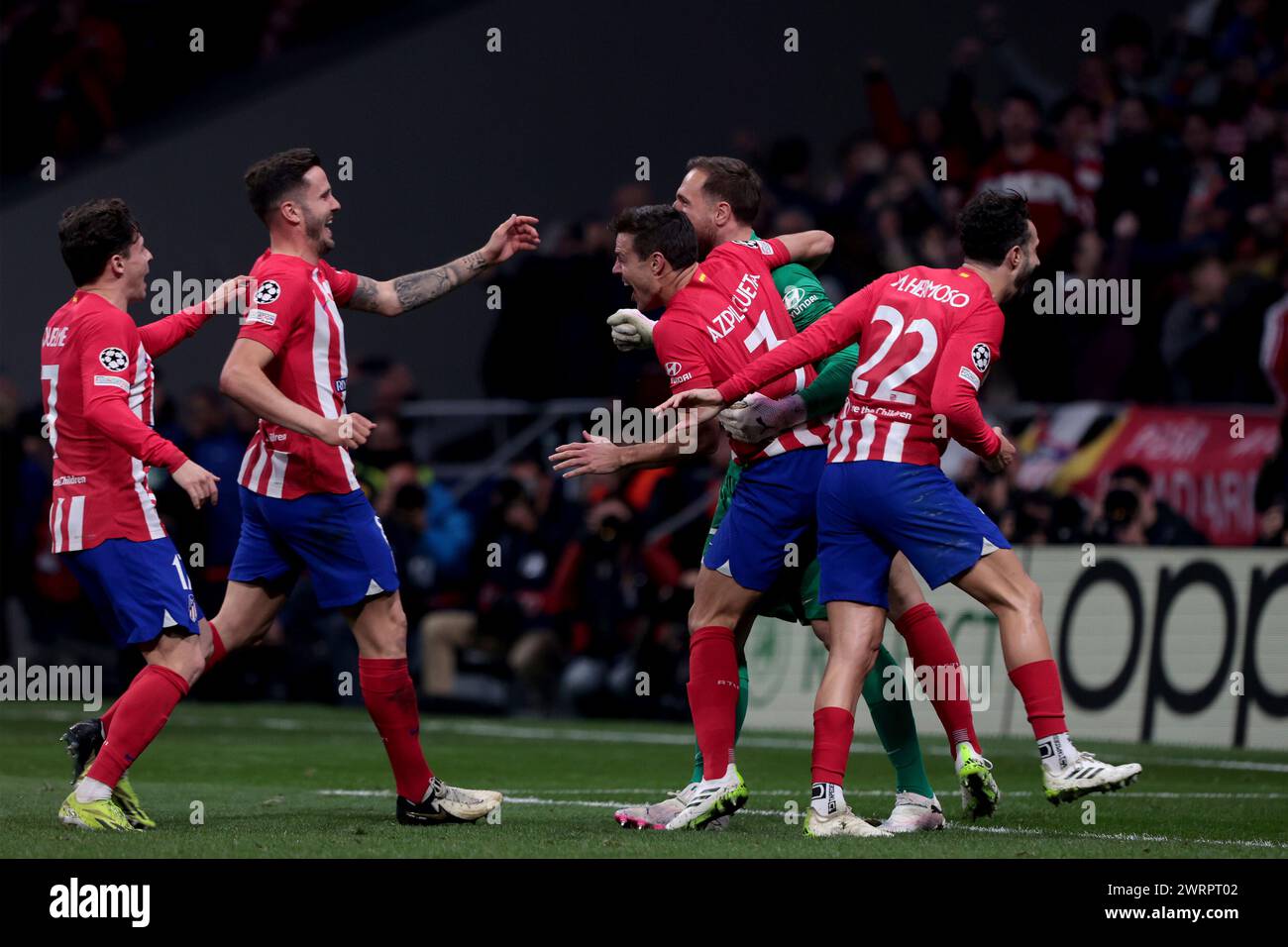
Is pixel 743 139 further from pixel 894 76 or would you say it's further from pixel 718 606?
pixel 718 606

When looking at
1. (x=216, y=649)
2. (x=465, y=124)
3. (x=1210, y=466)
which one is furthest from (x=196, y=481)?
(x=465, y=124)

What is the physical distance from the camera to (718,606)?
734 cm

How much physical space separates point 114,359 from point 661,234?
201cm

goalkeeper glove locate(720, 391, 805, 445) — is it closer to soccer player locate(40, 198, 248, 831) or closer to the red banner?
soccer player locate(40, 198, 248, 831)

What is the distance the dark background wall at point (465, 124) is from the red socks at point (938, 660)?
1211cm

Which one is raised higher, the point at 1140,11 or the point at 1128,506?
the point at 1140,11

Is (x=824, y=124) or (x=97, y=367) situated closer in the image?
(x=97, y=367)

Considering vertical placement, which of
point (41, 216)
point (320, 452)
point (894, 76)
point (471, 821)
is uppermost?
point (894, 76)

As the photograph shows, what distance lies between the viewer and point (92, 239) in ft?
24.5

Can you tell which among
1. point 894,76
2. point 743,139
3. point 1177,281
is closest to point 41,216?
point 743,139

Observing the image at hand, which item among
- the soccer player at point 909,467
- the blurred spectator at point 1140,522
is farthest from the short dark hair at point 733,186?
the blurred spectator at point 1140,522
